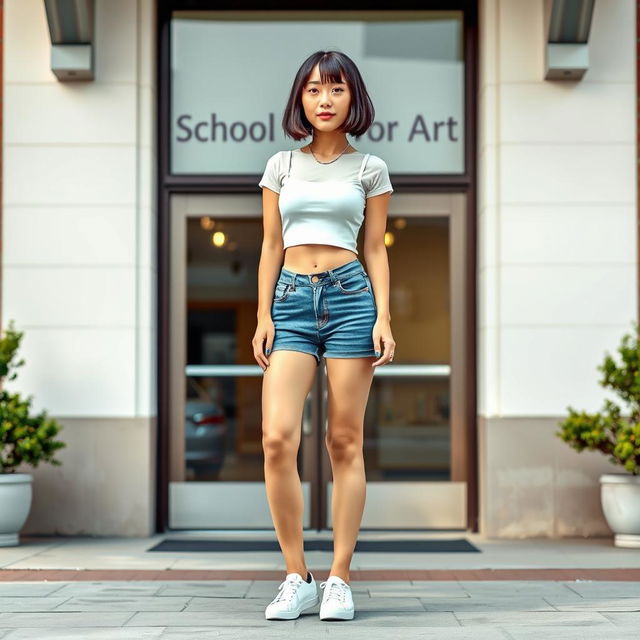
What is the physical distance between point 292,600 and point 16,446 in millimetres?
3025

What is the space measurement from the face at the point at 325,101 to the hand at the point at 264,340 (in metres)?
0.80

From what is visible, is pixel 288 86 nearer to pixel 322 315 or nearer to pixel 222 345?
pixel 222 345

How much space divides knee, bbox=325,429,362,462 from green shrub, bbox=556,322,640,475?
2665 millimetres

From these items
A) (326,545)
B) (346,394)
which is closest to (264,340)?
(346,394)

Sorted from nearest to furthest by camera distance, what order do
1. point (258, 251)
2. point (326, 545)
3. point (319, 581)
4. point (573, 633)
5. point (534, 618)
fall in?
point (573, 633)
point (534, 618)
point (319, 581)
point (326, 545)
point (258, 251)

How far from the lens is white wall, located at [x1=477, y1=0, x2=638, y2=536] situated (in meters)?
7.09

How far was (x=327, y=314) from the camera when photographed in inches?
167

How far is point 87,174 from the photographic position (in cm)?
725

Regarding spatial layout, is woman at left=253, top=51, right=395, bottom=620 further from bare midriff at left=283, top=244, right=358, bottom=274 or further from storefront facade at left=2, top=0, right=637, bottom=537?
storefront facade at left=2, top=0, right=637, bottom=537

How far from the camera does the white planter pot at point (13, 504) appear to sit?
21.2 feet

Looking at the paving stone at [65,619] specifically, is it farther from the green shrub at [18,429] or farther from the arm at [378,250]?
the green shrub at [18,429]

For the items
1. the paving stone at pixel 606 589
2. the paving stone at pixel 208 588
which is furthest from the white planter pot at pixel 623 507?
the paving stone at pixel 208 588

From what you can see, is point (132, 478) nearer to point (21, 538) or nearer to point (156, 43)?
point (21, 538)

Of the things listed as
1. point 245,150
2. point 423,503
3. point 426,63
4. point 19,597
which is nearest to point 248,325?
point 245,150
